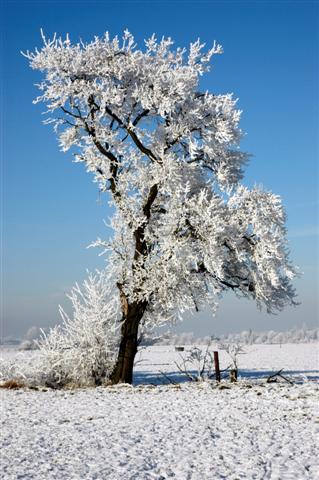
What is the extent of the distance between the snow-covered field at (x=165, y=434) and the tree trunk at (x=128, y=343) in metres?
2.42

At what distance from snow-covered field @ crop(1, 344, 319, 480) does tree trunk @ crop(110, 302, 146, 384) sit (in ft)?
7.94

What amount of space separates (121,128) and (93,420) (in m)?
12.3

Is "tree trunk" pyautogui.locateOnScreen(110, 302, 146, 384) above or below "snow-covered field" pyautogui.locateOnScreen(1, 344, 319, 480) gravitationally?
above

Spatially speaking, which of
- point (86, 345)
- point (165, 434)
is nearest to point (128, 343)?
point (86, 345)

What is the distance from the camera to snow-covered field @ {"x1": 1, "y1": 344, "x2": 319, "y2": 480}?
9.73 meters

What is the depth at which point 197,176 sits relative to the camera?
22688 mm

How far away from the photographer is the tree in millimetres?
21250

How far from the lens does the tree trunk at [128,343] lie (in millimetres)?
22016

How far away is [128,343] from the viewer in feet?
73.2

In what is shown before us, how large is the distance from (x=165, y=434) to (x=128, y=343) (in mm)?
9984

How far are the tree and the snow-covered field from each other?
155 inches

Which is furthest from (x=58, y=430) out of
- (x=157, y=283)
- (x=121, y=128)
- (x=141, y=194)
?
(x=121, y=128)

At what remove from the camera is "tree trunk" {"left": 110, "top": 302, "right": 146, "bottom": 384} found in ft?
72.2

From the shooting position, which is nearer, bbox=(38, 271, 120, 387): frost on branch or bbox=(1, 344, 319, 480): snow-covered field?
bbox=(1, 344, 319, 480): snow-covered field
